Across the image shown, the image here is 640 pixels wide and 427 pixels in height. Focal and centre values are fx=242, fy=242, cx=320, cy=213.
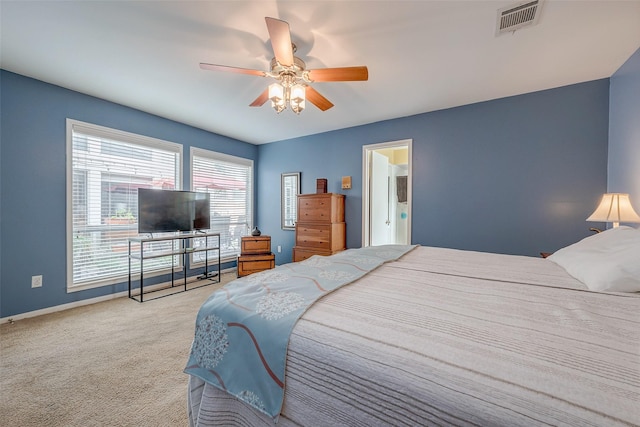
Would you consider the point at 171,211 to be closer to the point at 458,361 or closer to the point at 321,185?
the point at 321,185

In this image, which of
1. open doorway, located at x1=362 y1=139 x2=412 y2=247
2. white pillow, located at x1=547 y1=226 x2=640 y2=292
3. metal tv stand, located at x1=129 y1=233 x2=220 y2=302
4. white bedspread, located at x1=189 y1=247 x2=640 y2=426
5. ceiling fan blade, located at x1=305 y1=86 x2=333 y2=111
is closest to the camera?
white bedspread, located at x1=189 y1=247 x2=640 y2=426

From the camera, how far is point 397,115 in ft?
11.6

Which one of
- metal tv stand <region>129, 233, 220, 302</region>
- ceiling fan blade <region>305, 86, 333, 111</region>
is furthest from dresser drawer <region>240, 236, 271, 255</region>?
ceiling fan blade <region>305, 86, 333, 111</region>

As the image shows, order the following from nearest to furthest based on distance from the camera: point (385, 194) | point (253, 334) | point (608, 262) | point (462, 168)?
point (253, 334) → point (608, 262) → point (462, 168) → point (385, 194)

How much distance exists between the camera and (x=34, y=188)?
2588 millimetres

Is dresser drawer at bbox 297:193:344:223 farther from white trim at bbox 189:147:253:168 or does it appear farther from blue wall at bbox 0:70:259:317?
blue wall at bbox 0:70:259:317

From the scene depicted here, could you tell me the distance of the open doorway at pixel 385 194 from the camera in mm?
3811

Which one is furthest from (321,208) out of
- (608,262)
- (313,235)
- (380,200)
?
(608,262)

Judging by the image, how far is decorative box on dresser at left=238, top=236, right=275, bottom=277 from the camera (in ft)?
12.8

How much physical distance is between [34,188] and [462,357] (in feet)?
13.1

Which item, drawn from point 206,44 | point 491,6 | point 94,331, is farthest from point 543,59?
point 94,331

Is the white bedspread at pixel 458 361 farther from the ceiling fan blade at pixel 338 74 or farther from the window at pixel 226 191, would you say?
the window at pixel 226 191

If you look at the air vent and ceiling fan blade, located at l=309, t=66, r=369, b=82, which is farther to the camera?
ceiling fan blade, located at l=309, t=66, r=369, b=82

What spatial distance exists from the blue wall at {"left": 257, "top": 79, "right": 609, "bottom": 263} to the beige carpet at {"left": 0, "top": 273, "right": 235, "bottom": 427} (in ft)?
9.76
